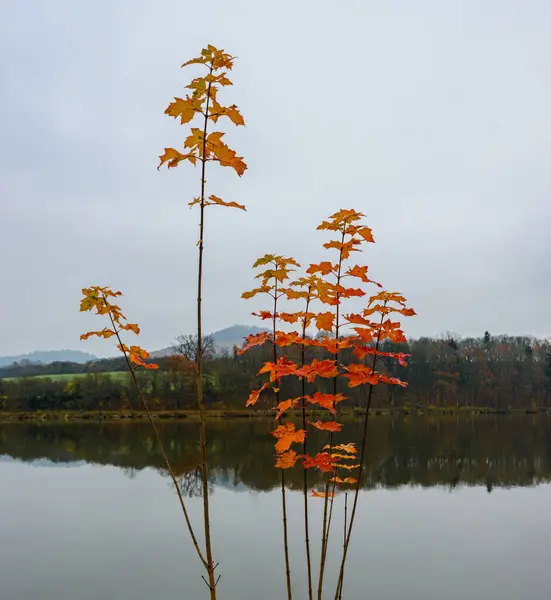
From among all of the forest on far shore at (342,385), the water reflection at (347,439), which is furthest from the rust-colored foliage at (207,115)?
the forest on far shore at (342,385)

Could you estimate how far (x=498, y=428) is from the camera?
34938 mm

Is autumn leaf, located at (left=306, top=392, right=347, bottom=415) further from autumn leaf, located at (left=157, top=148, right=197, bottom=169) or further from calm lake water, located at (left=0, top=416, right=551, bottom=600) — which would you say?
calm lake water, located at (left=0, top=416, right=551, bottom=600)

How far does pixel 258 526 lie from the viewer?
1257cm

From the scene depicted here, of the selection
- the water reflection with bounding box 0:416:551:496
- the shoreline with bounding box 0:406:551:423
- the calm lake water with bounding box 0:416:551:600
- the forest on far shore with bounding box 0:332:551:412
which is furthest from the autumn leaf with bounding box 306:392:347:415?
the shoreline with bounding box 0:406:551:423

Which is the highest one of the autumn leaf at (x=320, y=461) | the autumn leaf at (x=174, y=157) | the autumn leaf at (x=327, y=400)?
the autumn leaf at (x=174, y=157)

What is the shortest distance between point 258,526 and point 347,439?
13.1 m

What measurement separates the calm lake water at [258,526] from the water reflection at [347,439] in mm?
142

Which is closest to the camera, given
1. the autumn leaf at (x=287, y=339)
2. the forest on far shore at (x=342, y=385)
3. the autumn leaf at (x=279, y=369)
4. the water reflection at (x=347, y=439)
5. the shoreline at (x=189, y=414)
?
the autumn leaf at (x=279, y=369)

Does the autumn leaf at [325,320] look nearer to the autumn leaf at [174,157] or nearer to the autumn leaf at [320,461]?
the autumn leaf at [320,461]

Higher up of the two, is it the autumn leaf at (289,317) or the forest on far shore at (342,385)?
the autumn leaf at (289,317)

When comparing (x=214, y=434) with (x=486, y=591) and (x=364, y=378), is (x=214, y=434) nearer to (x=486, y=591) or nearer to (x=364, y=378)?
(x=486, y=591)

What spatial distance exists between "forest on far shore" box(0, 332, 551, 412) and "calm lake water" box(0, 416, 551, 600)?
2137 centimetres

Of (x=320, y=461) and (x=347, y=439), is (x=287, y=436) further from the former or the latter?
(x=347, y=439)

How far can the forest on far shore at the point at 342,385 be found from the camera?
48.6 meters
